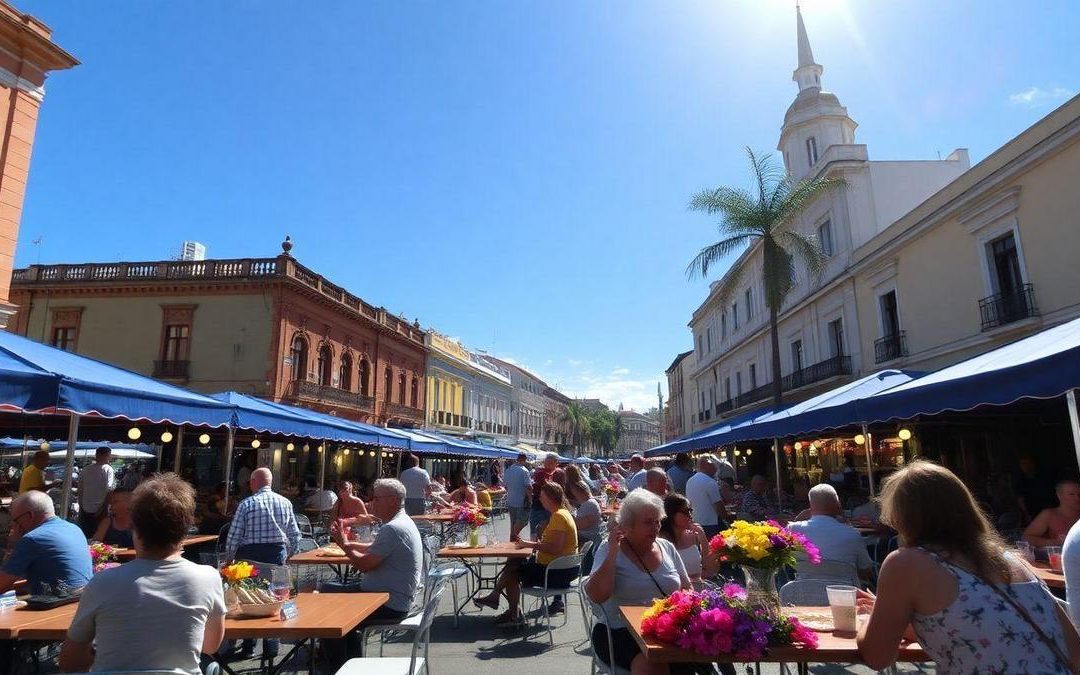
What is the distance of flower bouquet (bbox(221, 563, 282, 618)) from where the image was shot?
350 centimetres

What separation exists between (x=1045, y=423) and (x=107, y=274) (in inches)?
1144

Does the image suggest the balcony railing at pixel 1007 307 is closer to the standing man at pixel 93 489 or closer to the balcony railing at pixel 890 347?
the balcony railing at pixel 890 347

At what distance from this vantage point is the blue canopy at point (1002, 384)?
4.47m

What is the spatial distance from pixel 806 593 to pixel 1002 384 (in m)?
2.66

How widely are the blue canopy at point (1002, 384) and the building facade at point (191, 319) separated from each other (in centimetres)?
2092

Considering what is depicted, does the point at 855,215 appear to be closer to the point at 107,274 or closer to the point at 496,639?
the point at 496,639

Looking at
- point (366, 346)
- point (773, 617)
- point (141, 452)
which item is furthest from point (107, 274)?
point (773, 617)

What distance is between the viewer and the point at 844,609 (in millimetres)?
2943

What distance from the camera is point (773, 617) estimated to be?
2.78 metres

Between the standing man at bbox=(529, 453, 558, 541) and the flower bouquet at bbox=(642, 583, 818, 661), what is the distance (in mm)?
5855

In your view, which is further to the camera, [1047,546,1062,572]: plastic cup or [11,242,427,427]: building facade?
[11,242,427,427]: building facade

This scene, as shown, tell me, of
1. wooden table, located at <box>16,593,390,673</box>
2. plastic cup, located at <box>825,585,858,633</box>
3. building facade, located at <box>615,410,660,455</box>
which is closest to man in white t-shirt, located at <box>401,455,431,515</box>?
wooden table, located at <box>16,593,390,673</box>

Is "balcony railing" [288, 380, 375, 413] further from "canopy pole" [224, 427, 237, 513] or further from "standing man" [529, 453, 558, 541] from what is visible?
"standing man" [529, 453, 558, 541]

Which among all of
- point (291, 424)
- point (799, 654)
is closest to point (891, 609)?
point (799, 654)
